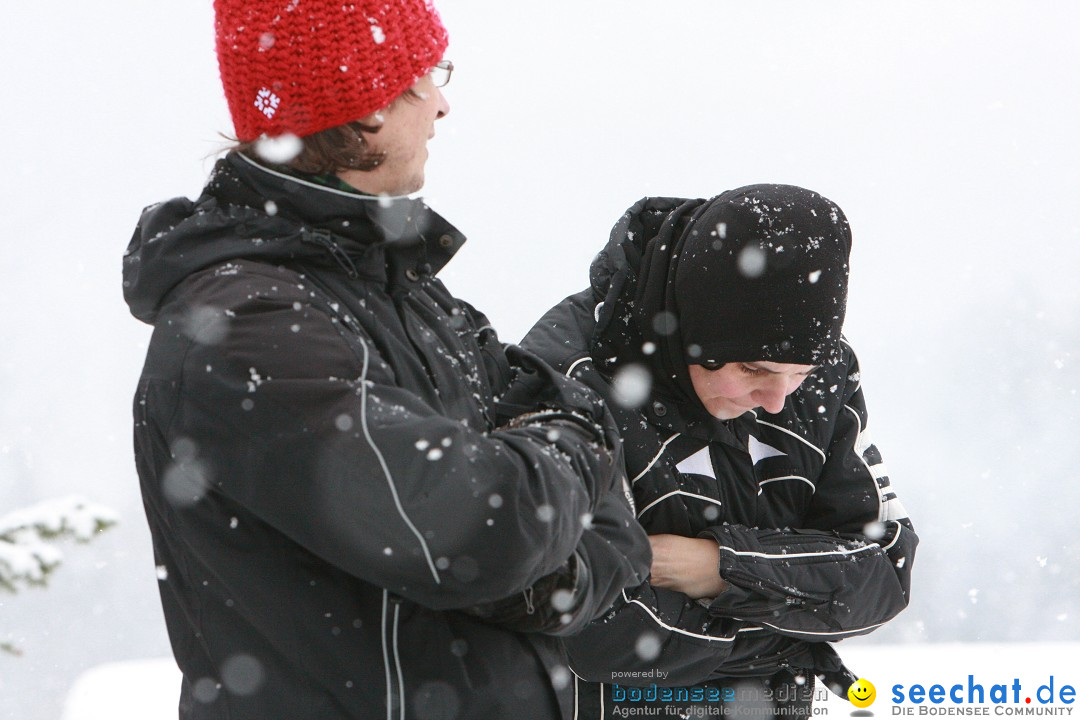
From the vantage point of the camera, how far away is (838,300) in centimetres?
226

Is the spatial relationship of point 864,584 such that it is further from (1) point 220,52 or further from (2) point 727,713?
(1) point 220,52

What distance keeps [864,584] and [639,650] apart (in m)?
0.50

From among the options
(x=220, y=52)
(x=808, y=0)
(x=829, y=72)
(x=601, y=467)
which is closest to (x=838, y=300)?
(x=601, y=467)

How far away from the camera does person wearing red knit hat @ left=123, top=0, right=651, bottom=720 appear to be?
126cm

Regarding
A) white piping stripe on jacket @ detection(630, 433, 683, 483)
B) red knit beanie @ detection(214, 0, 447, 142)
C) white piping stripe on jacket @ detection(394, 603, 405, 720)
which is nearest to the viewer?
white piping stripe on jacket @ detection(394, 603, 405, 720)

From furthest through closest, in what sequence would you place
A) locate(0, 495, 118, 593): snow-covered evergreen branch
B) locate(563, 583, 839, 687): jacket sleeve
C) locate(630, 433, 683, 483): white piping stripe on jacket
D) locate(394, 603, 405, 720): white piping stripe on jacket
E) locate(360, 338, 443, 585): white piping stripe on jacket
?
locate(630, 433, 683, 483): white piping stripe on jacket → locate(563, 583, 839, 687): jacket sleeve → locate(0, 495, 118, 593): snow-covered evergreen branch → locate(394, 603, 405, 720): white piping stripe on jacket → locate(360, 338, 443, 585): white piping stripe on jacket

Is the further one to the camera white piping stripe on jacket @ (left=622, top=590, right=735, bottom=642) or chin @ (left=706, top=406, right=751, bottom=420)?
chin @ (left=706, top=406, right=751, bottom=420)

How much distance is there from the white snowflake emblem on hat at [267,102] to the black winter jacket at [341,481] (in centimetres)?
8

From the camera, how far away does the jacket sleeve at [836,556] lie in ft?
7.17

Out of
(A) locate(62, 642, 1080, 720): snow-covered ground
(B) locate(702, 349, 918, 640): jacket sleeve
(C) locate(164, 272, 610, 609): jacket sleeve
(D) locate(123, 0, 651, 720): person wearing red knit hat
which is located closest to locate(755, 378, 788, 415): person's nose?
(B) locate(702, 349, 918, 640): jacket sleeve

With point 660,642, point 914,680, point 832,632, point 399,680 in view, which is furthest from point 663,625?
point 914,680

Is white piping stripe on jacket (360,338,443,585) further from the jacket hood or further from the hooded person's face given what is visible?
the hooded person's face

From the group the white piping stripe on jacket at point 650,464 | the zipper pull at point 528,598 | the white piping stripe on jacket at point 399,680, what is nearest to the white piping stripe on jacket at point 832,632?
the white piping stripe on jacket at point 650,464

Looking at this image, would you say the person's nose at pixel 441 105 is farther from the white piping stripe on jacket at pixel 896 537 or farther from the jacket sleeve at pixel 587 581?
the white piping stripe on jacket at pixel 896 537
